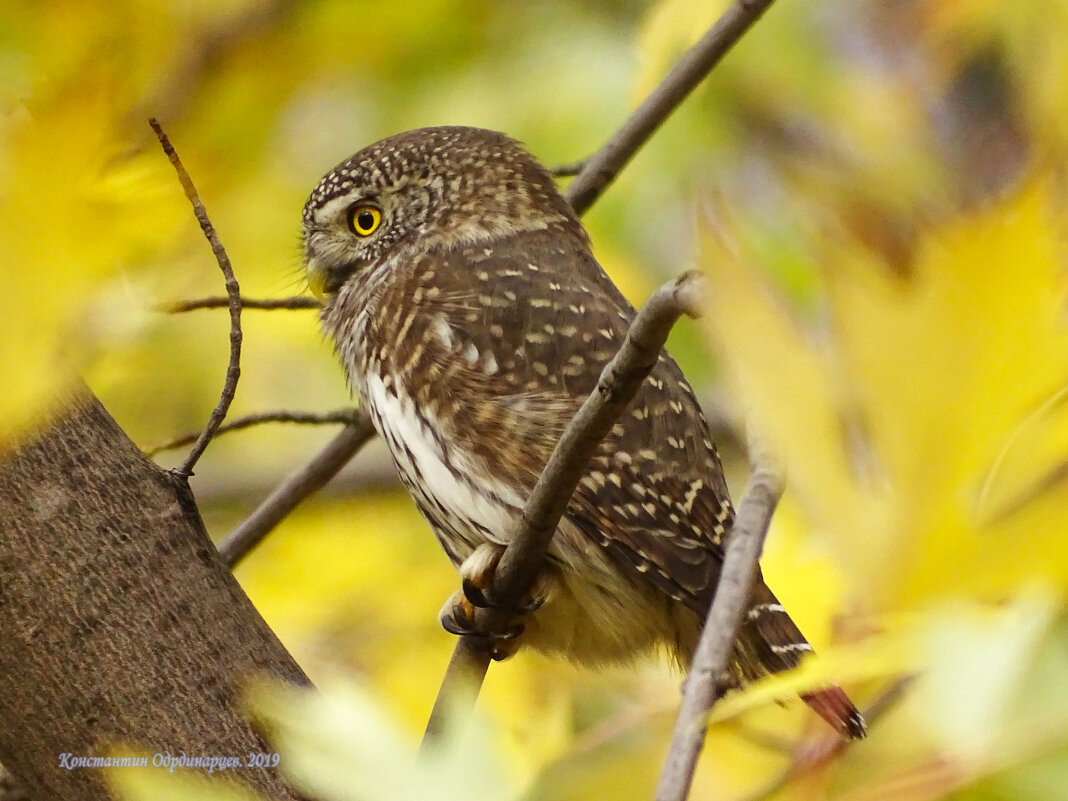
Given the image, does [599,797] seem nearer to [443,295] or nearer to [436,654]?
[443,295]

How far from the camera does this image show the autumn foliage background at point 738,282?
1.83 ft

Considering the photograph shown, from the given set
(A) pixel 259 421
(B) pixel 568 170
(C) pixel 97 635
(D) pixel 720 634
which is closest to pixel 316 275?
(B) pixel 568 170

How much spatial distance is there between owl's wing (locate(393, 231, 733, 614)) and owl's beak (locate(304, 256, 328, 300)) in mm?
362

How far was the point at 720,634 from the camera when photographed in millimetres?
786

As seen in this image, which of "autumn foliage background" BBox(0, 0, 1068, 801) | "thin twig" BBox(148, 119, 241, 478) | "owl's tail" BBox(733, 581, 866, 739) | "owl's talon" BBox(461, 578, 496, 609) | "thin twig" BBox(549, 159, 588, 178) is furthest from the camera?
"thin twig" BBox(549, 159, 588, 178)

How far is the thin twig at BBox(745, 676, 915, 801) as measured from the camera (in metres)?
0.76

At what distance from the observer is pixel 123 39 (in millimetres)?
1291

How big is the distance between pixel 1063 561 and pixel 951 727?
3.6 inches

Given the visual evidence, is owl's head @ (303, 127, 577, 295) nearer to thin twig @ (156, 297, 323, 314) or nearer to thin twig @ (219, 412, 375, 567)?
thin twig @ (156, 297, 323, 314)

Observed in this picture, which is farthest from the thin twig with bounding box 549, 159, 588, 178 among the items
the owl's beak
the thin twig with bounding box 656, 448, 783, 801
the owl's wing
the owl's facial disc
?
the thin twig with bounding box 656, 448, 783, 801

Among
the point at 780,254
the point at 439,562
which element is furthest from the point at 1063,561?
the point at 439,562

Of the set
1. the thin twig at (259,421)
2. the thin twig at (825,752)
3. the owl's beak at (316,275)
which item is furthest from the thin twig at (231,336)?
the owl's beak at (316,275)

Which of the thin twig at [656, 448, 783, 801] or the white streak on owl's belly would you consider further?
the white streak on owl's belly

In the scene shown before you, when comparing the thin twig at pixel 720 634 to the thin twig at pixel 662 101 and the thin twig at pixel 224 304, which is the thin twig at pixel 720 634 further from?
the thin twig at pixel 662 101
